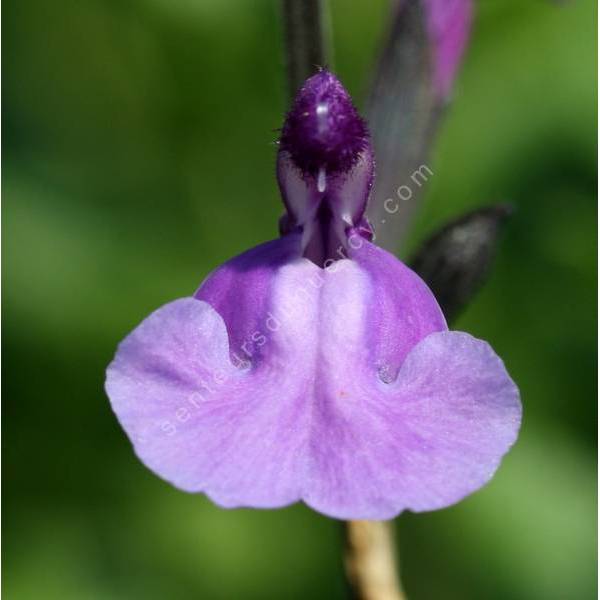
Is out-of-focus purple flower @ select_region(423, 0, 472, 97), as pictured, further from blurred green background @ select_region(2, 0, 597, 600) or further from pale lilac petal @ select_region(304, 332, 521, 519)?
pale lilac petal @ select_region(304, 332, 521, 519)

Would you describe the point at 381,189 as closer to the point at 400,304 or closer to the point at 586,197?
the point at 400,304

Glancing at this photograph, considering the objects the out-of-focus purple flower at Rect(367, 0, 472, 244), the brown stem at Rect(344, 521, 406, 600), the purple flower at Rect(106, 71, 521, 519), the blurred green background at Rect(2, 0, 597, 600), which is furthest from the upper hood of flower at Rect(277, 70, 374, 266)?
the blurred green background at Rect(2, 0, 597, 600)

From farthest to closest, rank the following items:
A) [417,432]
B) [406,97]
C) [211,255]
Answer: [211,255] → [406,97] → [417,432]

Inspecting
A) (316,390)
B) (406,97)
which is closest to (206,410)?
(316,390)

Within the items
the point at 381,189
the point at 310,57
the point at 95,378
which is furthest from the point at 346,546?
the point at 95,378

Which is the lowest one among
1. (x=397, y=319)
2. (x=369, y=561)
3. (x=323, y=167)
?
(x=369, y=561)

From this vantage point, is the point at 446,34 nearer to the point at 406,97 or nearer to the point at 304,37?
the point at 406,97
